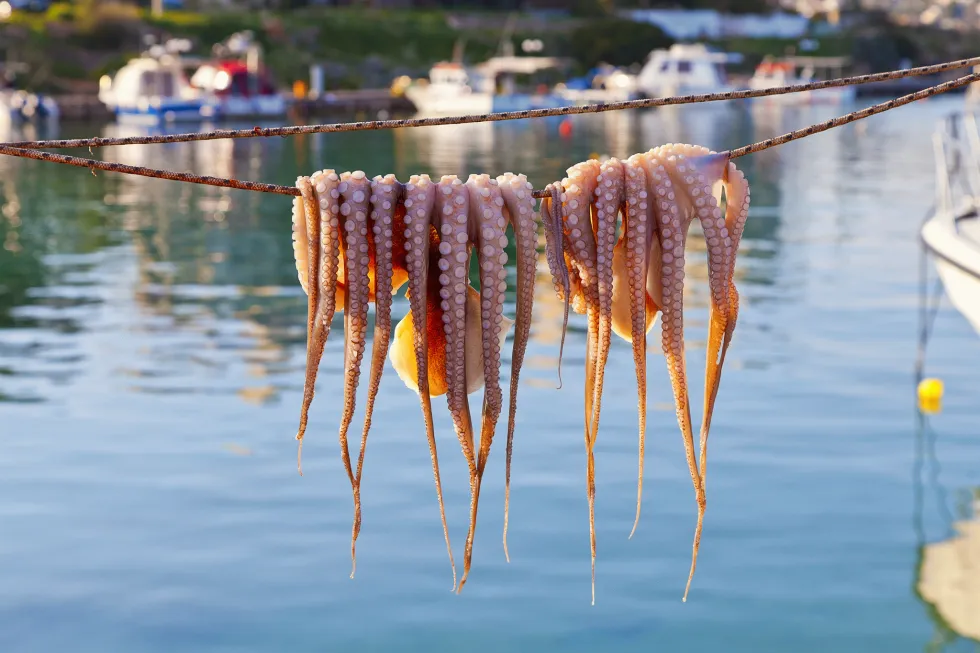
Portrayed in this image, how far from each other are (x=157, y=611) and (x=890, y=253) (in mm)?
23844

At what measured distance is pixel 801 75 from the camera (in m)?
140

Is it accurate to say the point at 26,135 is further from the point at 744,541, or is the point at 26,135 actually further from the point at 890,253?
the point at 744,541

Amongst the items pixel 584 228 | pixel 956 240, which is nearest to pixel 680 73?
pixel 956 240

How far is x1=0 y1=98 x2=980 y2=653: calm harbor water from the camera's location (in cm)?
1165

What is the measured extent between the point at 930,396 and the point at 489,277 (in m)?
14.1

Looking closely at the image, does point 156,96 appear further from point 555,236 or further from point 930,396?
point 555,236

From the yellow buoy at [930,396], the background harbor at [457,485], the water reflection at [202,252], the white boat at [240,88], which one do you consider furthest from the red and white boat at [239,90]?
the yellow buoy at [930,396]

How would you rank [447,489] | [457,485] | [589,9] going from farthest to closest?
[589,9], [457,485], [447,489]

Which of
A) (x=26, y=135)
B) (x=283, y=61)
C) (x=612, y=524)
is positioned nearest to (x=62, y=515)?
(x=612, y=524)

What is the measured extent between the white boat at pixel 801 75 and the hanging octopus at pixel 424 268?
92.9m

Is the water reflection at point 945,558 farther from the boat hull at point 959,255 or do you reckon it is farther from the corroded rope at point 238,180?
the corroded rope at point 238,180

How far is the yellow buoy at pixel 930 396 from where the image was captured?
18.1 meters

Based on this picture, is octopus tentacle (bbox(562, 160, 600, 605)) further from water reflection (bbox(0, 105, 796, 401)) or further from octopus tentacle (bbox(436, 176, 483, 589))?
water reflection (bbox(0, 105, 796, 401))

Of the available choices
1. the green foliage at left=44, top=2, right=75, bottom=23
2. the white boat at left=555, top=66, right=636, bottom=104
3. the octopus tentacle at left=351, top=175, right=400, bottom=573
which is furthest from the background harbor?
the green foliage at left=44, top=2, right=75, bottom=23
